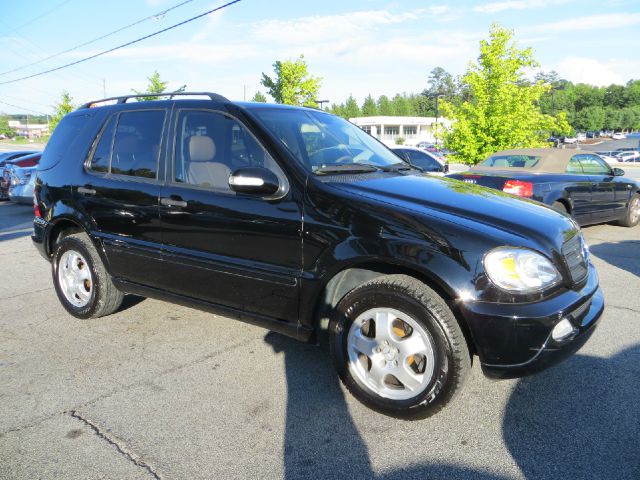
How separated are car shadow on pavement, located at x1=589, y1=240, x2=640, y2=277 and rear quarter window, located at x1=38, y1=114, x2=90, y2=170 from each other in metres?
6.18

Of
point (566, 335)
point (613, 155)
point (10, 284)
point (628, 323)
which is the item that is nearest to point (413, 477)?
point (566, 335)

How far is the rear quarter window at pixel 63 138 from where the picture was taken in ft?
14.7

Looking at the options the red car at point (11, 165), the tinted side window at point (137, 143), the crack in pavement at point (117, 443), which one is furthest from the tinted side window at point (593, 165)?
the red car at point (11, 165)

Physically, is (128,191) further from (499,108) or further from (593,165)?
(499,108)

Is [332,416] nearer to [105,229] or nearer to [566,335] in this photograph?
[566,335]

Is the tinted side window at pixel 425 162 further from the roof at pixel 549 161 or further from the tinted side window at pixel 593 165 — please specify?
the tinted side window at pixel 593 165

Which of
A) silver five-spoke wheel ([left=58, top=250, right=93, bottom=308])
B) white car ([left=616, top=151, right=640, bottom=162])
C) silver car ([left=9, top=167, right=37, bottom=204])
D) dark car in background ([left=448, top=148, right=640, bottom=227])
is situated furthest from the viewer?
white car ([left=616, top=151, right=640, bottom=162])

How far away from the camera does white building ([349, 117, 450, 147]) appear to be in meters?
93.1

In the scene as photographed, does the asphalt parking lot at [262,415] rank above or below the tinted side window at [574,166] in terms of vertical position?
below

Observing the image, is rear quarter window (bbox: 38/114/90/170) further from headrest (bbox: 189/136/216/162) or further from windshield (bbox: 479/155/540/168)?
windshield (bbox: 479/155/540/168)

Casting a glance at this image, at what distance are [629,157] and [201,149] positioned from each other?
55158mm

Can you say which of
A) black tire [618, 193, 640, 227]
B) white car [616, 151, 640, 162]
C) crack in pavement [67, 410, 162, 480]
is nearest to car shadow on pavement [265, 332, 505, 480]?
crack in pavement [67, 410, 162, 480]

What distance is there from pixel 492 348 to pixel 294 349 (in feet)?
5.42

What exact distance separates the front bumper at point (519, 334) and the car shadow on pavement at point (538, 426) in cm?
40
